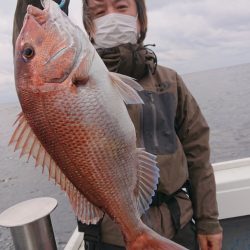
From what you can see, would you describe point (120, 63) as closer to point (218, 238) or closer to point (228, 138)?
point (218, 238)

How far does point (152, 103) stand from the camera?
7.37 ft

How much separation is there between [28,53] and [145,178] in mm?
819

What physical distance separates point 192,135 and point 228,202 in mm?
1513

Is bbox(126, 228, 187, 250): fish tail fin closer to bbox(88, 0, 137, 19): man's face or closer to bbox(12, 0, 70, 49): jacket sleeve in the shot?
bbox(12, 0, 70, 49): jacket sleeve

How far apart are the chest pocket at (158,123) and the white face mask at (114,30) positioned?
1.34ft

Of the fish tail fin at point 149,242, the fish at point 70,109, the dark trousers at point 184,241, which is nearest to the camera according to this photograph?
the fish at point 70,109

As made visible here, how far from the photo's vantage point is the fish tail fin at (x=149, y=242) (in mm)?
1674

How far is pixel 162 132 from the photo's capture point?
2.25 metres

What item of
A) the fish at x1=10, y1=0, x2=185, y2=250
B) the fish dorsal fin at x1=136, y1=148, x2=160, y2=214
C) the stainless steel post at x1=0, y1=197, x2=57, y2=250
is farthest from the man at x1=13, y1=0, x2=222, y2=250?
the stainless steel post at x1=0, y1=197, x2=57, y2=250

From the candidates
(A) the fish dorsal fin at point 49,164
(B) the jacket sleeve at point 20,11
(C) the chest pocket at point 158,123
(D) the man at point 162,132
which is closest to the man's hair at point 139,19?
(D) the man at point 162,132

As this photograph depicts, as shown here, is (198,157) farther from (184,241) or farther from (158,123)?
(184,241)

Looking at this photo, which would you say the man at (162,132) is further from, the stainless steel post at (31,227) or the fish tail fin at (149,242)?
the stainless steel post at (31,227)

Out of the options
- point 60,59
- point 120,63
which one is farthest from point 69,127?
point 120,63

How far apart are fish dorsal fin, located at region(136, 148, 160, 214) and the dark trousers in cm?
52
